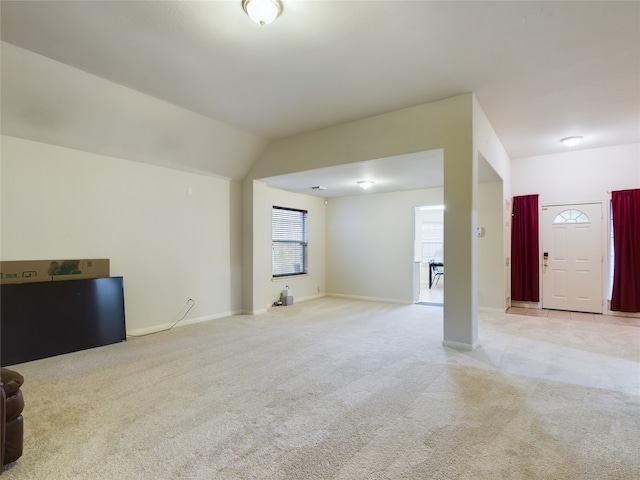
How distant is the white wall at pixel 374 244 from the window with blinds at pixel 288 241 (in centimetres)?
86

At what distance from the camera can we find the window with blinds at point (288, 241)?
6.88 m

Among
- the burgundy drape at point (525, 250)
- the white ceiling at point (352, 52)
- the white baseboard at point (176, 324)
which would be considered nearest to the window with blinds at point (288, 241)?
the white baseboard at point (176, 324)

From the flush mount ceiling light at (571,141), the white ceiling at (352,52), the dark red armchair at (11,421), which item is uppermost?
the white ceiling at (352,52)

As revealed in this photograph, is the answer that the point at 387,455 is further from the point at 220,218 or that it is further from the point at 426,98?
the point at 220,218

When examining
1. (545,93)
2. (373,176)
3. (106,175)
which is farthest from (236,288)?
(545,93)

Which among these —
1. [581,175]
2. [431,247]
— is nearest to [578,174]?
[581,175]

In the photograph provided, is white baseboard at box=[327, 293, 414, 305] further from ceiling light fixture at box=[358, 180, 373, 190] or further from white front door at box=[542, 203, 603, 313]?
white front door at box=[542, 203, 603, 313]

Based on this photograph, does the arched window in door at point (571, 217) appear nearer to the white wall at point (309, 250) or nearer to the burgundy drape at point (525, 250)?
the burgundy drape at point (525, 250)

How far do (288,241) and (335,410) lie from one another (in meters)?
5.00

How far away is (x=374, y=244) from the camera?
7.45 metres

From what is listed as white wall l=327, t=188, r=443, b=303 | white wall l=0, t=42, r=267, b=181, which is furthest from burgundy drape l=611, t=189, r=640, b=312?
white wall l=0, t=42, r=267, b=181

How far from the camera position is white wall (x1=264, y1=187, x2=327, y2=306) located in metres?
6.68

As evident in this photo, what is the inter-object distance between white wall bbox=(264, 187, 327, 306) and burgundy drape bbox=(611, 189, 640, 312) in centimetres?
569

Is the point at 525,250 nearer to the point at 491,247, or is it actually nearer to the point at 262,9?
the point at 491,247
